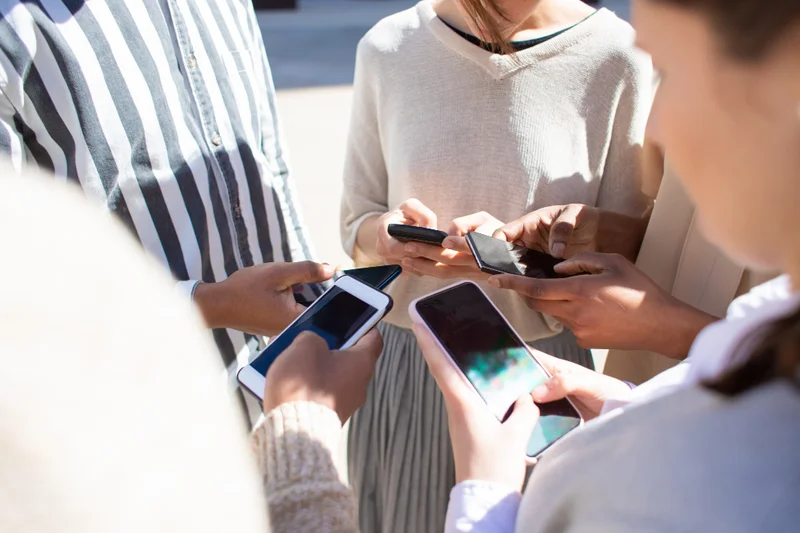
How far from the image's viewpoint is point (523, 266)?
115 cm

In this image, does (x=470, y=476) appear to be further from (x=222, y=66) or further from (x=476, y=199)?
(x=222, y=66)

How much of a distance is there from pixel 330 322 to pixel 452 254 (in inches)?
11.8

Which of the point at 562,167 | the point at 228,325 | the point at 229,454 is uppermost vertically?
the point at 229,454

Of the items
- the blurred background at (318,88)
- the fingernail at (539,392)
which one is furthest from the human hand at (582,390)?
the blurred background at (318,88)

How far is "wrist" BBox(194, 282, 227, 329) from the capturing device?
1.12m

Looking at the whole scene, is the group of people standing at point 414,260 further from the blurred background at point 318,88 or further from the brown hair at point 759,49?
the blurred background at point 318,88

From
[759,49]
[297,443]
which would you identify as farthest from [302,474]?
[759,49]

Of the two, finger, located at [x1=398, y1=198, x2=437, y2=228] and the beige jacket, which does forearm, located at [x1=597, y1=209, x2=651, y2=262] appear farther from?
finger, located at [x1=398, y1=198, x2=437, y2=228]

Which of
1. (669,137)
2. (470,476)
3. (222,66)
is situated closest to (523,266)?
(470,476)

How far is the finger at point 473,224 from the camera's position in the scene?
3.96 ft

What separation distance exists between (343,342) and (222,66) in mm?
650

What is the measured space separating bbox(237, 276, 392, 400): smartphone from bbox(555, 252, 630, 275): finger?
339 mm

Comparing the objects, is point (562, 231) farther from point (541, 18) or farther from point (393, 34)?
point (393, 34)

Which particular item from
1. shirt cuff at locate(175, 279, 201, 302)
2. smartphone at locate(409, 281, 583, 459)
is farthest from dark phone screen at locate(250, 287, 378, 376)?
shirt cuff at locate(175, 279, 201, 302)
